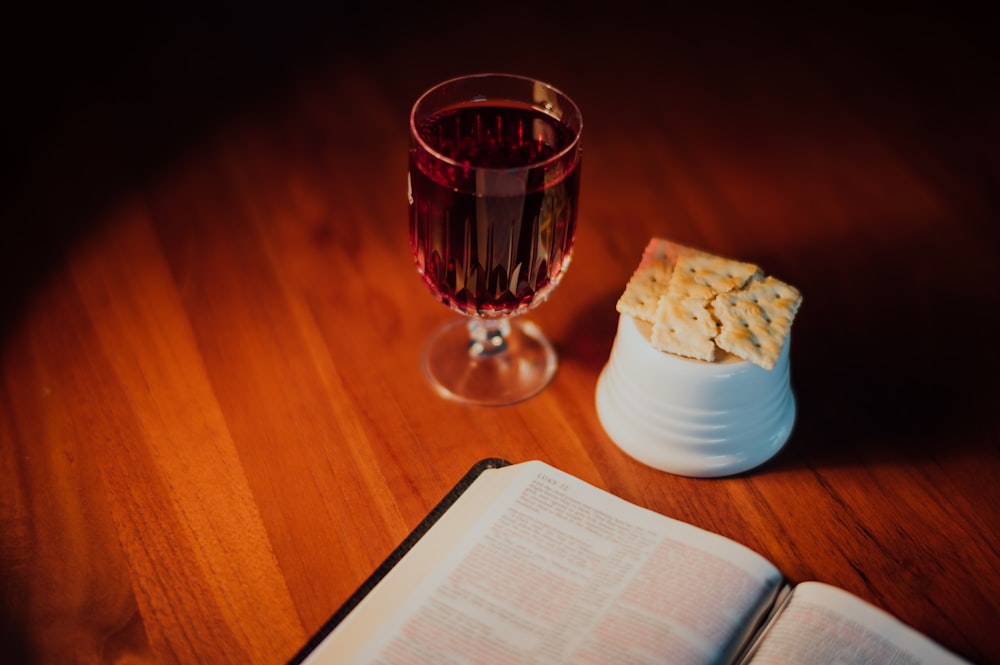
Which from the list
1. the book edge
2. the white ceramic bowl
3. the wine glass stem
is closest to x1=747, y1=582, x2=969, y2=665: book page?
the white ceramic bowl

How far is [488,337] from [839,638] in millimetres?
459

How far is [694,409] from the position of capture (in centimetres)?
88

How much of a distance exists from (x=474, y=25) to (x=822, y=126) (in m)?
0.54

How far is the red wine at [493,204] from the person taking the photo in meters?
0.85

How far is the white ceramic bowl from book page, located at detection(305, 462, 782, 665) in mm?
75

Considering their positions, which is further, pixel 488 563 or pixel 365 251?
pixel 365 251

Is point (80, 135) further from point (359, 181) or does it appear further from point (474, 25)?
point (474, 25)

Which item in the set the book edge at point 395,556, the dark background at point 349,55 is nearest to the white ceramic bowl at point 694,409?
the book edge at point 395,556

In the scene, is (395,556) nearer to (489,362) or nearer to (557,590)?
(557,590)

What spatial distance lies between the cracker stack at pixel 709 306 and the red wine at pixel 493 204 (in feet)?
0.30

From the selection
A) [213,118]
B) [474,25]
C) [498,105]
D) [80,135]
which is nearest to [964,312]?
[498,105]

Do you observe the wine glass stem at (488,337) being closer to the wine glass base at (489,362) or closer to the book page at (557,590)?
the wine glass base at (489,362)

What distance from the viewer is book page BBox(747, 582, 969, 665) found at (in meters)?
0.75

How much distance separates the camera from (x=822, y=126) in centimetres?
134
